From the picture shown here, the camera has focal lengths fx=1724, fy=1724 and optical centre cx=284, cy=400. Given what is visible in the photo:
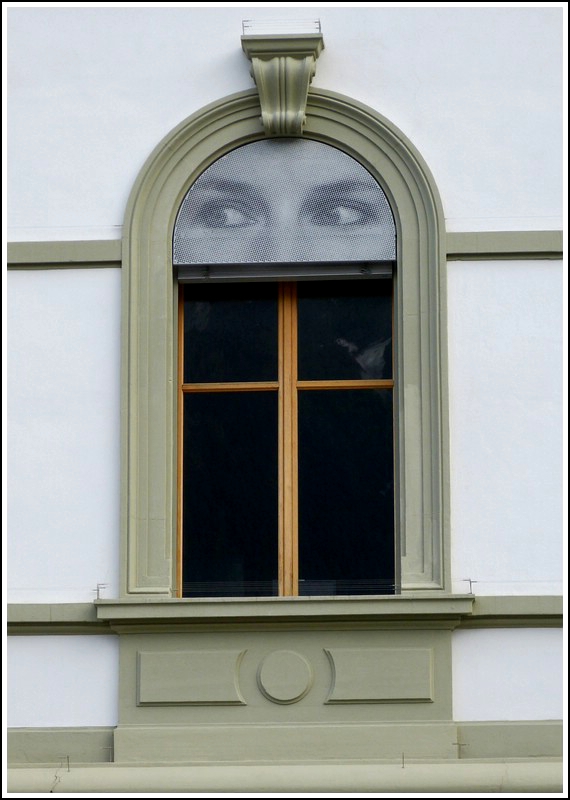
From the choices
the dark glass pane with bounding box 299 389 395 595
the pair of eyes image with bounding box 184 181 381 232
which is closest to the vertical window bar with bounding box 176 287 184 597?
the pair of eyes image with bounding box 184 181 381 232

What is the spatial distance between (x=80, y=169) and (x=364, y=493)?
265 cm

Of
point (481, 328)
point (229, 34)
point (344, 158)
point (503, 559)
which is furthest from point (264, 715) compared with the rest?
point (229, 34)

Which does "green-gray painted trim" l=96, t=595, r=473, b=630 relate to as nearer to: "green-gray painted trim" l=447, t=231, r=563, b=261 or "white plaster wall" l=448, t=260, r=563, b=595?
"white plaster wall" l=448, t=260, r=563, b=595

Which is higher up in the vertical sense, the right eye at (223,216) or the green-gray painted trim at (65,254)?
the right eye at (223,216)

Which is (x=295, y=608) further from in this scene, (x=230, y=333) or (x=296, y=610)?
(x=230, y=333)

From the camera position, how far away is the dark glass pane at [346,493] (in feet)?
33.6

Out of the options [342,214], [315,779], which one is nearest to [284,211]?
[342,214]

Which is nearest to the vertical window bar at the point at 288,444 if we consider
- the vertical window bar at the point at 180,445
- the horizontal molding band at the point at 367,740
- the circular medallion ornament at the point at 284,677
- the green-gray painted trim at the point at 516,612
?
the circular medallion ornament at the point at 284,677

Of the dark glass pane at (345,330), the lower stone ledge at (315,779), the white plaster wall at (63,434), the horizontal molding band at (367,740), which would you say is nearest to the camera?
the lower stone ledge at (315,779)

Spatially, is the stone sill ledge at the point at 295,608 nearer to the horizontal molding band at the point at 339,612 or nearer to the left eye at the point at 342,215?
the horizontal molding band at the point at 339,612

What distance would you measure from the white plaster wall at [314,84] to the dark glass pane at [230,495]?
1292 millimetres

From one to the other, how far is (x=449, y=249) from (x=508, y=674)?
99.9 inches

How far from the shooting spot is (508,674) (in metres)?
9.89

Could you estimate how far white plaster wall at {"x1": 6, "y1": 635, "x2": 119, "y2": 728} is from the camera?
392 inches
